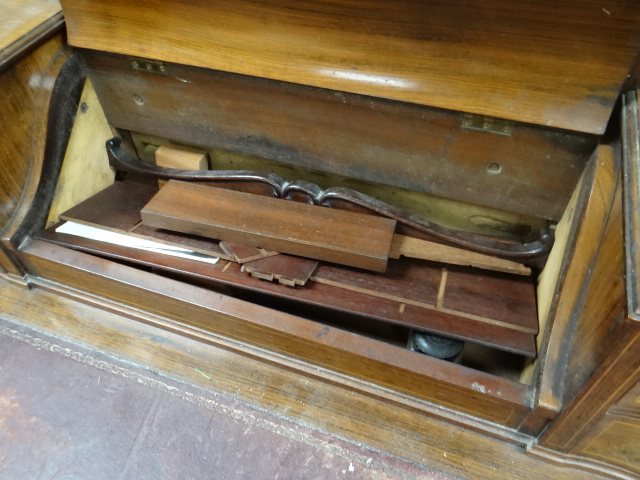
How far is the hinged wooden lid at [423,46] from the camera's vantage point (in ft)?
2.87

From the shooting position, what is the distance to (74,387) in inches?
46.9

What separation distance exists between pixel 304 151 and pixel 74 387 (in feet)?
2.94

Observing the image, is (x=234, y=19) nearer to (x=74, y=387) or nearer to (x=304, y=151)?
(x=304, y=151)

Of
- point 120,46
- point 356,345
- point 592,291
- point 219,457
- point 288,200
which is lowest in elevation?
point 219,457

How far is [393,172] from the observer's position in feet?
3.99

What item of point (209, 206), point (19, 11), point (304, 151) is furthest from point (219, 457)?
point (19, 11)

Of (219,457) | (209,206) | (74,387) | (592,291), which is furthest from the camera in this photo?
(209,206)

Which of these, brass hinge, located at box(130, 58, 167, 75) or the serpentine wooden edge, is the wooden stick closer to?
the serpentine wooden edge

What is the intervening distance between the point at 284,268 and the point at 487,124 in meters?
0.61

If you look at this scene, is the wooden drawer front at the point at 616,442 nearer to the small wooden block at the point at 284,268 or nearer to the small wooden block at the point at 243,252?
the small wooden block at the point at 284,268

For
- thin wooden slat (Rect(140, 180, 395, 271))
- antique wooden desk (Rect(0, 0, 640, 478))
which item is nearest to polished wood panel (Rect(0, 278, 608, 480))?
antique wooden desk (Rect(0, 0, 640, 478))

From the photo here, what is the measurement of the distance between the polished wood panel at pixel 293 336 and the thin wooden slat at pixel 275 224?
174 mm

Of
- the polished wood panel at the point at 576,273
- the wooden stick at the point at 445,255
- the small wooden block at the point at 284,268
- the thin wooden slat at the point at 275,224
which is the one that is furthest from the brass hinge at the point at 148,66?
the polished wood panel at the point at 576,273

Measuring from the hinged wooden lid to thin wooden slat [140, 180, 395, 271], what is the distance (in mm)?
346
